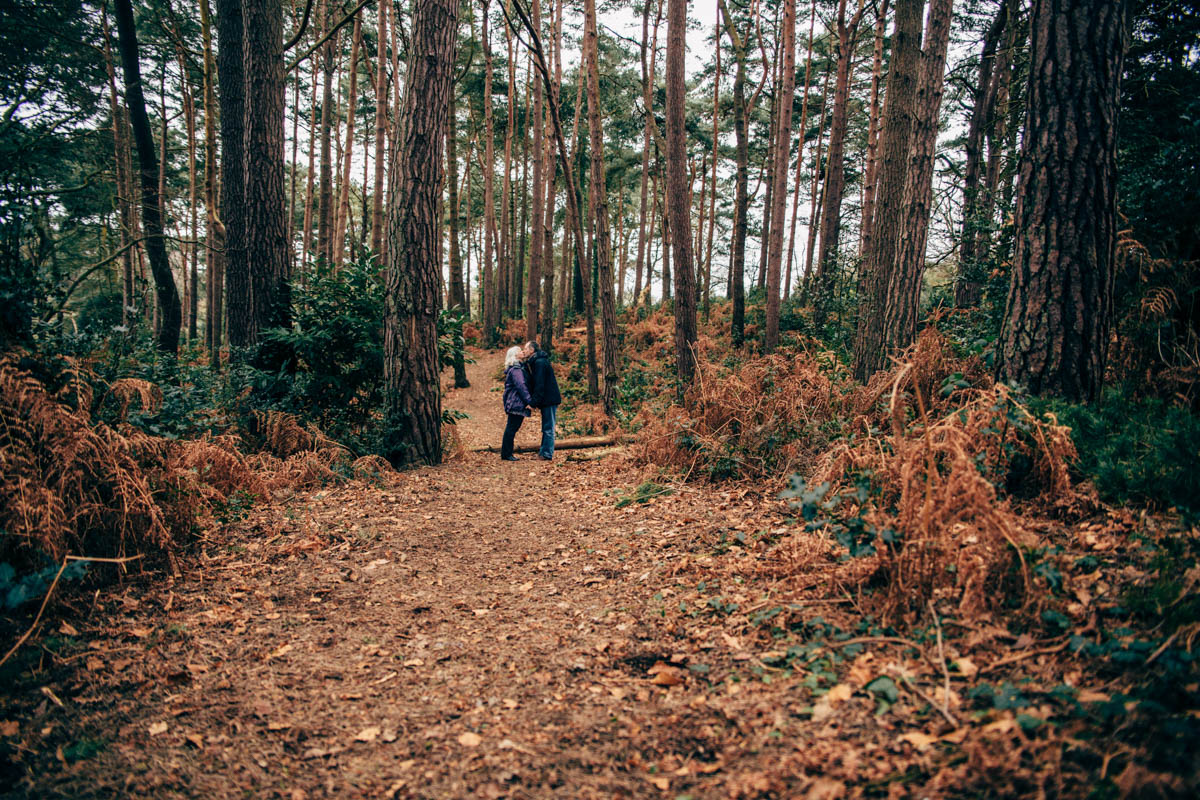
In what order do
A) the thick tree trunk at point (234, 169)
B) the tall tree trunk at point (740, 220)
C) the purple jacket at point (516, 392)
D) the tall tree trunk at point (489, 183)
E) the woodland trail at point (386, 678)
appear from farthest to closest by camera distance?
1. the tall tree trunk at point (489, 183)
2. the tall tree trunk at point (740, 220)
3. the purple jacket at point (516, 392)
4. the thick tree trunk at point (234, 169)
5. the woodland trail at point (386, 678)

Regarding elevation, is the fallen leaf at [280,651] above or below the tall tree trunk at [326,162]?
below

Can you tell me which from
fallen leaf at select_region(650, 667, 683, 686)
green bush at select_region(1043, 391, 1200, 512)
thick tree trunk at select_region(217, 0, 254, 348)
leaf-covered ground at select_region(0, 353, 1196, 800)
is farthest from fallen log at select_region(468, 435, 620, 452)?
fallen leaf at select_region(650, 667, 683, 686)

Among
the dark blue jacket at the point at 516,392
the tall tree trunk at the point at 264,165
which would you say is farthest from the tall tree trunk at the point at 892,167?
the tall tree trunk at the point at 264,165

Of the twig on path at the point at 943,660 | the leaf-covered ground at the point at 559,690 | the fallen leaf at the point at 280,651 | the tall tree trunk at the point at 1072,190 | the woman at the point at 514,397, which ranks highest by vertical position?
the tall tree trunk at the point at 1072,190

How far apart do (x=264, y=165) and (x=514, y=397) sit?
487 centimetres

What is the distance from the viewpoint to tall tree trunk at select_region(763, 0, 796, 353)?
11992 mm

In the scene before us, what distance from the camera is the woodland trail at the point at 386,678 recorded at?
227 centimetres

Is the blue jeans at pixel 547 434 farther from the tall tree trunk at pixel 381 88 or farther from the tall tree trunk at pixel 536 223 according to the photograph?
the tall tree trunk at pixel 536 223

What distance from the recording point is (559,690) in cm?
281

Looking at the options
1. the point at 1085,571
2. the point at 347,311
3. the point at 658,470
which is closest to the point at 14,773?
the point at 1085,571

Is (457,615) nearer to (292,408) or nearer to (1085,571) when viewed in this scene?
(1085,571)

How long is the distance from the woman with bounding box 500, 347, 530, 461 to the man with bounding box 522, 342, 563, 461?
0.18 metres

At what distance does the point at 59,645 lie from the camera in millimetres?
2928

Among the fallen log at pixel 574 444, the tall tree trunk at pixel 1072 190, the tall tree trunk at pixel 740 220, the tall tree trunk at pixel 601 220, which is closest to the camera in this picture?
the tall tree trunk at pixel 1072 190
